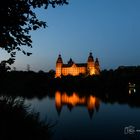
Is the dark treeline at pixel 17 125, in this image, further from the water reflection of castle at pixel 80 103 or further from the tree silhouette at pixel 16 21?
the water reflection of castle at pixel 80 103

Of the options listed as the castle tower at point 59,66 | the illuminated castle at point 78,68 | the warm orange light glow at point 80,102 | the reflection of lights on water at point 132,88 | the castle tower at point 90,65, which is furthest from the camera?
the castle tower at point 59,66

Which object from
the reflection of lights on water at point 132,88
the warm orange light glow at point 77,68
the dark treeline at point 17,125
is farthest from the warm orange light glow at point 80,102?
the warm orange light glow at point 77,68

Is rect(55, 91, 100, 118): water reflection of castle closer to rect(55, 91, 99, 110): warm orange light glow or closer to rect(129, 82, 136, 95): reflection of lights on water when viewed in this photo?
rect(55, 91, 99, 110): warm orange light glow

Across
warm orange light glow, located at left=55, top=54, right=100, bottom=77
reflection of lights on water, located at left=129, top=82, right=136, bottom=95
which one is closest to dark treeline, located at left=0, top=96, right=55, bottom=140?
reflection of lights on water, located at left=129, top=82, right=136, bottom=95

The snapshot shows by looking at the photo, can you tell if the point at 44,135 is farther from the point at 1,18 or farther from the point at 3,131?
Result: the point at 1,18

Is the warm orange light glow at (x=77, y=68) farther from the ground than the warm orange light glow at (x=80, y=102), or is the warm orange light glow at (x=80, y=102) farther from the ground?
the warm orange light glow at (x=77, y=68)

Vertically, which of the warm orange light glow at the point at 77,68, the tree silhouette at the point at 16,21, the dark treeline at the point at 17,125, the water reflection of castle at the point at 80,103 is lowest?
the water reflection of castle at the point at 80,103

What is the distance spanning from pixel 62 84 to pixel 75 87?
795 cm

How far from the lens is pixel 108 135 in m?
18.8

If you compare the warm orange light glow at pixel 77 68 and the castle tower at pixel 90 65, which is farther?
the warm orange light glow at pixel 77 68

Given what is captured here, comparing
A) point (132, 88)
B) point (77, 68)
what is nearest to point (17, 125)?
point (132, 88)

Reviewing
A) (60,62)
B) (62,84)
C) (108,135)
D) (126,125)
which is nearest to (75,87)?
(62,84)

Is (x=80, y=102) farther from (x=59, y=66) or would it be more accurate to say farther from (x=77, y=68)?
(x=59, y=66)

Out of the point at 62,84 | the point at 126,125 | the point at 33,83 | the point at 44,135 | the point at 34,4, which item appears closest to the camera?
the point at 34,4
